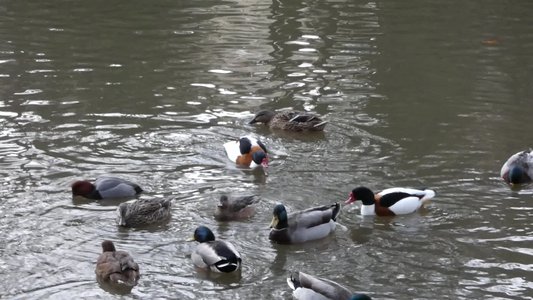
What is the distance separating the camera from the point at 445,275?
10.1 meters

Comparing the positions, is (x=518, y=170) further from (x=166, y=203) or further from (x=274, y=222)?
(x=166, y=203)

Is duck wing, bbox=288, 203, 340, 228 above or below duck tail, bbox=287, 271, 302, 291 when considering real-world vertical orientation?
above

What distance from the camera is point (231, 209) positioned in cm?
1135

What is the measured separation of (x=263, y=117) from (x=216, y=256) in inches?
199

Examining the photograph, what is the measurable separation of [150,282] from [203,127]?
506cm

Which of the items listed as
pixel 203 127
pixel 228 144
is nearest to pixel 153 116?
pixel 203 127

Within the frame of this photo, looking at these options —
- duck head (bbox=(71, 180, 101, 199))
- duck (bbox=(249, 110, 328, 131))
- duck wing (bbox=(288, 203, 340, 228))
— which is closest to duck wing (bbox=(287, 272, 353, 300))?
duck wing (bbox=(288, 203, 340, 228))

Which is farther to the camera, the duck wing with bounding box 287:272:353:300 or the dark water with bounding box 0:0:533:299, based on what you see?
the dark water with bounding box 0:0:533:299

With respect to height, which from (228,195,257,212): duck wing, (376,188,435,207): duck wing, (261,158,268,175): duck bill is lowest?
(261,158,268,175): duck bill

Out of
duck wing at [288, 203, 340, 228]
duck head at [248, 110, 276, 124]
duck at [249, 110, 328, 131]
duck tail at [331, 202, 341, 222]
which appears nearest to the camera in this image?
duck wing at [288, 203, 340, 228]

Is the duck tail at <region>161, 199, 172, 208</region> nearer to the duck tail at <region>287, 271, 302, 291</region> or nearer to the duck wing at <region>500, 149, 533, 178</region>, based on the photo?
the duck tail at <region>287, 271, 302, 291</region>

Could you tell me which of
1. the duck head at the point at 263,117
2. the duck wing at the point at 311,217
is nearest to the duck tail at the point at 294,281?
the duck wing at the point at 311,217

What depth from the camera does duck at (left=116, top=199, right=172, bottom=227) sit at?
11.2 meters

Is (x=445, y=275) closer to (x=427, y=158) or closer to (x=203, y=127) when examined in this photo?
(x=427, y=158)
